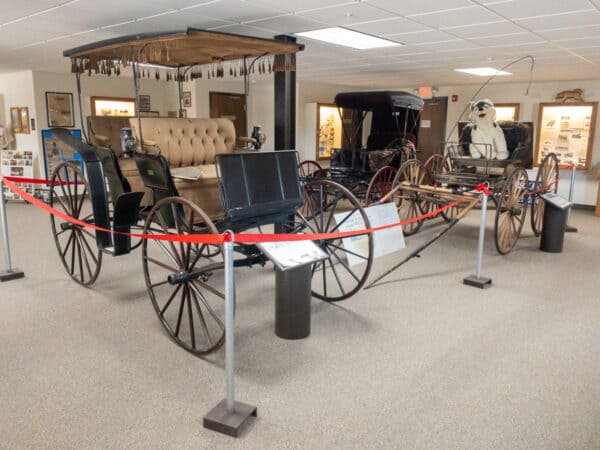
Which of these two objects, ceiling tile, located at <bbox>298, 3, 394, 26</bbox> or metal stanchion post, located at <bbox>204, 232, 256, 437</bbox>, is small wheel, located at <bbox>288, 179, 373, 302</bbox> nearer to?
metal stanchion post, located at <bbox>204, 232, 256, 437</bbox>

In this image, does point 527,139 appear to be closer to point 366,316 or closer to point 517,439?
point 366,316

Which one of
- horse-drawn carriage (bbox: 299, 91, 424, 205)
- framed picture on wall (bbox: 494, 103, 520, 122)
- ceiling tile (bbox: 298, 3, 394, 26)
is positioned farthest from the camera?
framed picture on wall (bbox: 494, 103, 520, 122)

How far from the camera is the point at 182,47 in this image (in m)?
4.04

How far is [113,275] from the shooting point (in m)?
4.87

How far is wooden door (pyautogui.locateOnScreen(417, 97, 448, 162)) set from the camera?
11555 millimetres

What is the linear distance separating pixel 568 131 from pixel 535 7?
20.7 ft

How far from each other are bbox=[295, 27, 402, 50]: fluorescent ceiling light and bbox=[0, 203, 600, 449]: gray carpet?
106 inches

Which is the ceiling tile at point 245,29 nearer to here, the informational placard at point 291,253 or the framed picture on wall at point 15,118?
the informational placard at point 291,253

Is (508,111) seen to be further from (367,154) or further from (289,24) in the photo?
(289,24)

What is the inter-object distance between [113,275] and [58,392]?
220 cm

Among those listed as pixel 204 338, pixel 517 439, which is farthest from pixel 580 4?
pixel 204 338

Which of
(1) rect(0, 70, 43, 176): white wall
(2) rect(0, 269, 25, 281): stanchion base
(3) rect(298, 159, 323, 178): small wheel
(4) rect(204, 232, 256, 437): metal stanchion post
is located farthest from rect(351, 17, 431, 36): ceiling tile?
(1) rect(0, 70, 43, 176): white wall

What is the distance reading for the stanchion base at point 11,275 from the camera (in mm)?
4645

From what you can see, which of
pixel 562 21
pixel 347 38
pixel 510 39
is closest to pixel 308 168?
pixel 347 38
